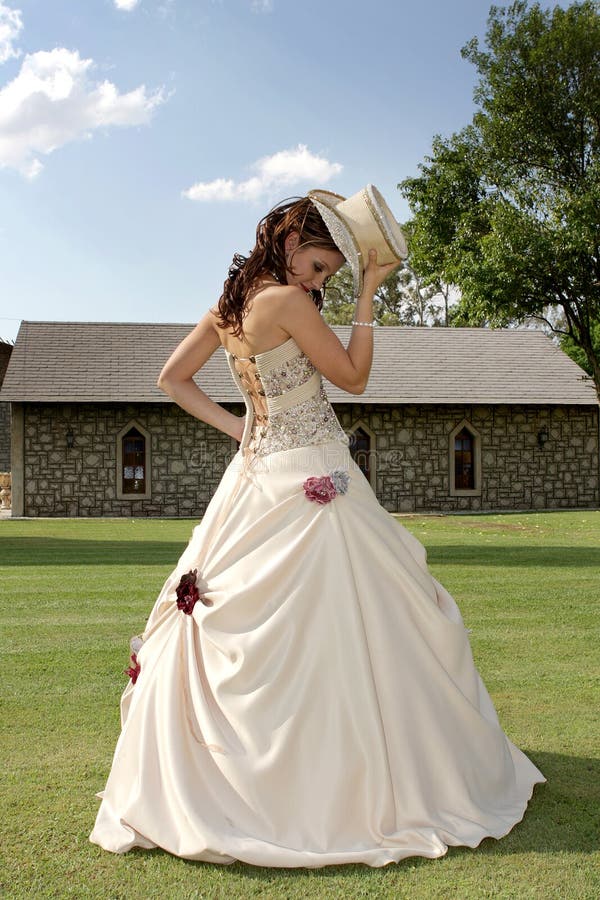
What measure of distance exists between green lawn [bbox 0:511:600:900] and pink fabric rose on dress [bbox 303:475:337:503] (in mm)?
1222

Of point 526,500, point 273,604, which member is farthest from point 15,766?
point 526,500

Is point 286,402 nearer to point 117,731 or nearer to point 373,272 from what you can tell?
point 373,272

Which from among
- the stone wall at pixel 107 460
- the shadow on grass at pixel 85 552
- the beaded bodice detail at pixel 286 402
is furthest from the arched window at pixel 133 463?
the beaded bodice detail at pixel 286 402

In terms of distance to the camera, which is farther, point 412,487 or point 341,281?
point 341,281

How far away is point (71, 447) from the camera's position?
78.4 ft

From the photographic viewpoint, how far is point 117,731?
4426 mm

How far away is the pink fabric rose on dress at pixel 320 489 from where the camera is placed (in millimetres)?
3254

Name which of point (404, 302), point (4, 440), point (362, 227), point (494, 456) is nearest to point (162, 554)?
point (362, 227)

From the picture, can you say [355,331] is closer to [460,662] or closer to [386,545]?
[386,545]

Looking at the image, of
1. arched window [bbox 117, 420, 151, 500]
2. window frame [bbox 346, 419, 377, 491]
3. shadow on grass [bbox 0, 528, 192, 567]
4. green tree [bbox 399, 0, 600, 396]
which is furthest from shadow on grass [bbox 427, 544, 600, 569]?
green tree [bbox 399, 0, 600, 396]

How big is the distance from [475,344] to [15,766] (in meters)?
26.9

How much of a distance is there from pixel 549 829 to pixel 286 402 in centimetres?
179

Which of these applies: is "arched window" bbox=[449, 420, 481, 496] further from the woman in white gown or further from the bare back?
the bare back

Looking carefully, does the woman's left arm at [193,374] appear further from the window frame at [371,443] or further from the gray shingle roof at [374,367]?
the window frame at [371,443]
